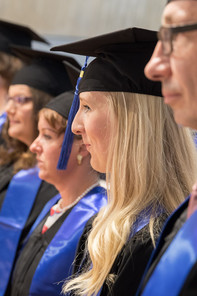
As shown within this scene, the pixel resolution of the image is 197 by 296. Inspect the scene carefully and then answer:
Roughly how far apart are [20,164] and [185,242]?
2546 millimetres

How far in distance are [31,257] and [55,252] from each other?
1.03 ft

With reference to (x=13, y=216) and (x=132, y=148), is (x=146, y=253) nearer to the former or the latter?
(x=132, y=148)

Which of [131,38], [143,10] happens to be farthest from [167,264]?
[143,10]

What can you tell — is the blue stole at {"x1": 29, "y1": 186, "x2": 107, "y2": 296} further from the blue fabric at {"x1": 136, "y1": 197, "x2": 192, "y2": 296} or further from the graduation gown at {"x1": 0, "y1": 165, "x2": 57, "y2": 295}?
the blue fabric at {"x1": 136, "y1": 197, "x2": 192, "y2": 296}

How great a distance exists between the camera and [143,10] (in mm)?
5145

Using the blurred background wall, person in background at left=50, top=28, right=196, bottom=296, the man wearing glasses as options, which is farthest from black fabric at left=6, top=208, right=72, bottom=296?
the blurred background wall

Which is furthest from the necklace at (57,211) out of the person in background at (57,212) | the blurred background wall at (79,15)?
the blurred background wall at (79,15)

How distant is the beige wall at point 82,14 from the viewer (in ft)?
16.8

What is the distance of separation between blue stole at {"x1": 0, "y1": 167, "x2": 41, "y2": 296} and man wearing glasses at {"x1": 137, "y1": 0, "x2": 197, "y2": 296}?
2.04 m

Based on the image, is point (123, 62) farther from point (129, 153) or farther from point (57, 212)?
point (57, 212)

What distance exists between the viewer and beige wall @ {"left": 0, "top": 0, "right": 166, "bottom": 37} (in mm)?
5129

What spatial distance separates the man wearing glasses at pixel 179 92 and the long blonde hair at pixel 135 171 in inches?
21.5

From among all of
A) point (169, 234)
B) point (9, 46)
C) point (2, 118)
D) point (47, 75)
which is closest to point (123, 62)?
point (169, 234)

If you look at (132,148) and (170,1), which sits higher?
(170,1)
